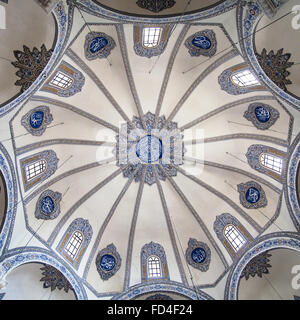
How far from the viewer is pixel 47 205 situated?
1548 centimetres

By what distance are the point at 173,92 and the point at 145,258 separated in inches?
351

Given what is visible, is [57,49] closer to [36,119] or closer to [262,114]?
[36,119]

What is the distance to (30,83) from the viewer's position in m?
11.3

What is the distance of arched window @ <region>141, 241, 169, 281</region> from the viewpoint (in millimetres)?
17266

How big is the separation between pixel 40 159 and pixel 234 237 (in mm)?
10017

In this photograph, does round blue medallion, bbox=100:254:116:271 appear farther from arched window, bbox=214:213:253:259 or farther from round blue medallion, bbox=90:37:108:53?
round blue medallion, bbox=90:37:108:53

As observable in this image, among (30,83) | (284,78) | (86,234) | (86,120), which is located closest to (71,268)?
(86,234)

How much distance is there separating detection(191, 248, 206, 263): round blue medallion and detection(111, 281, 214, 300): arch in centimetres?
152

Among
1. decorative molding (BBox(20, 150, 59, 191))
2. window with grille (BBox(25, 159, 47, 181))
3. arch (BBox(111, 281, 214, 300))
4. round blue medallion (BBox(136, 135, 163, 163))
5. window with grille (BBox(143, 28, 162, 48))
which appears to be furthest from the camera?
round blue medallion (BBox(136, 135, 163, 163))

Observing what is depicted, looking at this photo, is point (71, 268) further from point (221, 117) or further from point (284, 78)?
point (284, 78)

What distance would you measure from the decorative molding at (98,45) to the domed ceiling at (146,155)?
0.20 ft

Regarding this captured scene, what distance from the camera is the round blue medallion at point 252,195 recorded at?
1573cm

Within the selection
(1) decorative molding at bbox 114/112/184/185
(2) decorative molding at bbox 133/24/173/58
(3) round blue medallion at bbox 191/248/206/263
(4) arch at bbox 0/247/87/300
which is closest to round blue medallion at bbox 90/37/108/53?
(2) decorative molding at bbox 133/24/173/58

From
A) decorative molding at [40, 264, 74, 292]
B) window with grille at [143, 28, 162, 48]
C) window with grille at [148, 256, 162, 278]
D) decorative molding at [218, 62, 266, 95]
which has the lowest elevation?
decorative molding at [40, 264, 74, 292]
